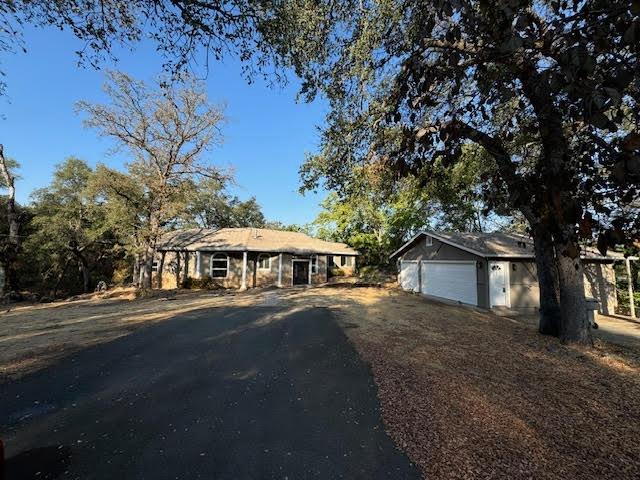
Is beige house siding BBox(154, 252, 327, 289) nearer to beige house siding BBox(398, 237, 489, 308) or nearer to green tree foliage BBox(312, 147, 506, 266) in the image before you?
green tree foliage BBox(312, 147, 506, 266)

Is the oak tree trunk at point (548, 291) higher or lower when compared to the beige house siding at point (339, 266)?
lower

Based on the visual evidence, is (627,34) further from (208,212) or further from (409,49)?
(208,212)

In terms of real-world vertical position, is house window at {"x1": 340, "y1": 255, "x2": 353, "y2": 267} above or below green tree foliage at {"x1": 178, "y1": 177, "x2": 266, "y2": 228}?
below

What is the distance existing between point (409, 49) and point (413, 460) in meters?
5.33

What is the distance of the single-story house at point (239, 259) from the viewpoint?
22.6 metres

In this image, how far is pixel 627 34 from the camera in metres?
1.59

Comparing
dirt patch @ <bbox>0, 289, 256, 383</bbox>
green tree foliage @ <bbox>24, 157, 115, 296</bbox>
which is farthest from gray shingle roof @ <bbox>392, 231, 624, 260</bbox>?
green tree foliage @ <bbox>24, 157, 115, 296</bbox>

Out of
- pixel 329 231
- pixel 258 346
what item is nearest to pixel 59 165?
pixel 329 231

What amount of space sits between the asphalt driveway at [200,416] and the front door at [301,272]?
704 inches

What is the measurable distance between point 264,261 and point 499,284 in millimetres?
15520

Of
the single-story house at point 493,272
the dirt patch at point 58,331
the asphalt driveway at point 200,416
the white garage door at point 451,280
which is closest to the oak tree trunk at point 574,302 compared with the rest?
the single-story house at point 493,272

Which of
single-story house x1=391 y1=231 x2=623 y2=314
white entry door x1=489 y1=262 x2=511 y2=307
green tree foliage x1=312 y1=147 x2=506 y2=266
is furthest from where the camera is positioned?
green tree foliage x1=312 y1=147 x2=506 y2=266

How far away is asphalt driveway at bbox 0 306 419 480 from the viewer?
3045 mm

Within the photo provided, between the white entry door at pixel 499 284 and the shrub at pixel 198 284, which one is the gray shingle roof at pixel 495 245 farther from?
the shrub at pixel 198 284
